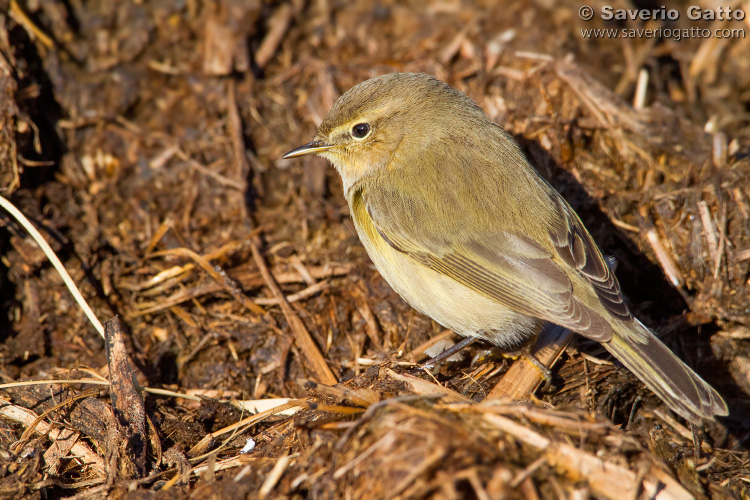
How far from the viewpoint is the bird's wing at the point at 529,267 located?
147 inches

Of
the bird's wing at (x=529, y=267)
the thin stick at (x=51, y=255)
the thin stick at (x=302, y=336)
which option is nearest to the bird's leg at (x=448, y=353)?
the bird's wing at (x=529, y=267)

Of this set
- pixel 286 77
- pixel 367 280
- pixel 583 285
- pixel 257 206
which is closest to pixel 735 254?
pixel 583 285

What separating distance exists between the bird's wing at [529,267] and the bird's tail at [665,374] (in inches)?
5.6

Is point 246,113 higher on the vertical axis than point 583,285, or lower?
higher

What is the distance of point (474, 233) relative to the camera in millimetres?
3947

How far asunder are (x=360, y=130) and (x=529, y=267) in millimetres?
1596

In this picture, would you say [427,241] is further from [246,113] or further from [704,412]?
[246,113]

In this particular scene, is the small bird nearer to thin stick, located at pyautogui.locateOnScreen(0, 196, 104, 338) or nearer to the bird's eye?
the bird's eye

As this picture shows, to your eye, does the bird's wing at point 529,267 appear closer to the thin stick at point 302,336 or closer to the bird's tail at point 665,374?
the bird's tail at point 665,374

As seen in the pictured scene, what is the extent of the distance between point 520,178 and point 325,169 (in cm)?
209

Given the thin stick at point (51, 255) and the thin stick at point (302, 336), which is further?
the thin stick at point (302, 336)

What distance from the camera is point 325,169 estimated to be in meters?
5.64

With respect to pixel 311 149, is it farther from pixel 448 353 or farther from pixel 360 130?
pixel 448 353

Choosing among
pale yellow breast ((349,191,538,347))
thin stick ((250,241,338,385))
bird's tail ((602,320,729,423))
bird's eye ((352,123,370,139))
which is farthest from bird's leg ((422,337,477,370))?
bird's eye ((352,123,370,139))
